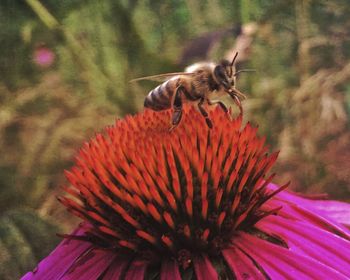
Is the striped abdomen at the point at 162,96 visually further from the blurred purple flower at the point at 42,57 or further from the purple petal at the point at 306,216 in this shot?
the blurred purple flower at the point at 42,57

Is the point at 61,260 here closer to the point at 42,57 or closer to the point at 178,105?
the point at 178,105

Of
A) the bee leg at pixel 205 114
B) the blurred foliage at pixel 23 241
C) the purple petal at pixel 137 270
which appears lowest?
the purple petal at pixel 137 270

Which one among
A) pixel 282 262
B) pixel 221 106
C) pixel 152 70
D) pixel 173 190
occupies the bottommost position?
pixel 282 262

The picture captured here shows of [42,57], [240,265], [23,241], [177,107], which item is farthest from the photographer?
[42,57]

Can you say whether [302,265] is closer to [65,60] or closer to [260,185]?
[260,185]

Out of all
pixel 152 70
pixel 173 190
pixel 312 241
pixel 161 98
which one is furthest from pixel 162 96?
pixel 152 70

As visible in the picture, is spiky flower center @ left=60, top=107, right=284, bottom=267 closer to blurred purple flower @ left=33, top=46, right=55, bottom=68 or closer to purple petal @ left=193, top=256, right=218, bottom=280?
purple petal @ left=193, top=256, right=218, bottom=280

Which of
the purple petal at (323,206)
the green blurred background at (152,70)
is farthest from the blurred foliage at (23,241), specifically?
the purple petal at (323,206)
